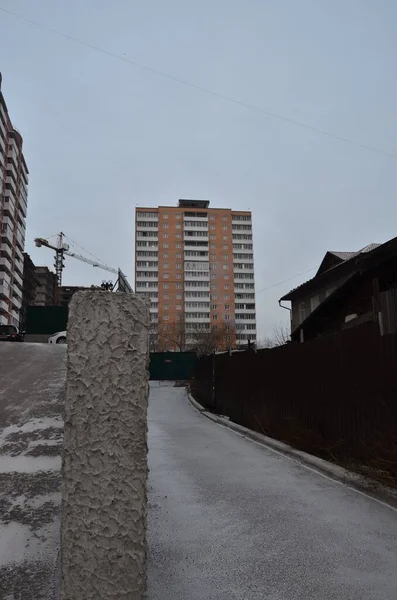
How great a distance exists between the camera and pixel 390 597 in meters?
2.53

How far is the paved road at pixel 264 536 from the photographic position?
8.76 feet

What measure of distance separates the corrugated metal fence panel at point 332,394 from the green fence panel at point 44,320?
2570 cm

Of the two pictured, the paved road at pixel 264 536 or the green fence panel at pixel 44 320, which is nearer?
the paved road at pixel 264 536

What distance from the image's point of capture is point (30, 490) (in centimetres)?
374

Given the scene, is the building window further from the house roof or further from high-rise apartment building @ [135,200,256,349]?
high-rise apartment building @ [135,200,256,349]

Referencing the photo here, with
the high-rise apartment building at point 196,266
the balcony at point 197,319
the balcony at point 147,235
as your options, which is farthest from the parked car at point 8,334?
the balcony at point 147,235

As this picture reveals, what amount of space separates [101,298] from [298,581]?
2.15 m

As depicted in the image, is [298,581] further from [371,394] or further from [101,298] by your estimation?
[371,394]

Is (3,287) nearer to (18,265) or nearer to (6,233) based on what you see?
(6,233)

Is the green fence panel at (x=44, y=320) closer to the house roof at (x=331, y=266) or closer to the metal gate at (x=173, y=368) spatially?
the metal gate at (x=173, y=368)

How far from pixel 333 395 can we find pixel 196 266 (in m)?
98.0

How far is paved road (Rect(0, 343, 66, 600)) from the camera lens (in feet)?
8.46

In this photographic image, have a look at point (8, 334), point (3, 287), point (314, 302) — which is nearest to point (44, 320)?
point (8, 334)

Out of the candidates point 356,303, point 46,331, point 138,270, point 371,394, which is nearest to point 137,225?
point 138,270
